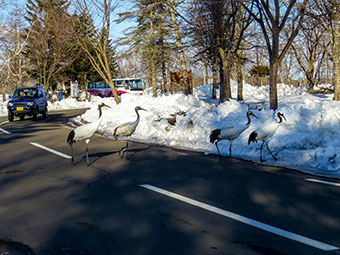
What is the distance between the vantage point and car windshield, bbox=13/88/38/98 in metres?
26.0

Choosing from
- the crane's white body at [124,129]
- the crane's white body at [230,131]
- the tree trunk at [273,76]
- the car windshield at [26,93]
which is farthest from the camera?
the car windshield at [26,93]

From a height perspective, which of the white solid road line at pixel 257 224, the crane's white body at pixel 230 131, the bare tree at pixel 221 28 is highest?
the bare tree at pixel 221 28

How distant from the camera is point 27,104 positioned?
24609 mm

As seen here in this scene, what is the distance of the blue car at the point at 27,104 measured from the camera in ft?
80.5

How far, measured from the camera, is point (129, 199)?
5.75 meters

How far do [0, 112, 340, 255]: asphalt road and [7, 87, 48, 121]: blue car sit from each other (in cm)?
1656

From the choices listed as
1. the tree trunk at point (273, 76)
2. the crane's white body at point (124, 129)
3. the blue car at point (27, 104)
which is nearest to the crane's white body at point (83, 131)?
the crane's white body at point (124, 129)

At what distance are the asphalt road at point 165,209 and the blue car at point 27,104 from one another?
54.3 feet

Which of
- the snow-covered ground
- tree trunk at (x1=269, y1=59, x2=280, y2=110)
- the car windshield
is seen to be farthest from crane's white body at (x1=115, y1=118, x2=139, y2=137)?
the car windshield

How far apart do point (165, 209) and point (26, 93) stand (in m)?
23.3

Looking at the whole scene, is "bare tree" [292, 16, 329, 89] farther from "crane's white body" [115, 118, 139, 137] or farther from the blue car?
"crane's white body" [115, 118, 139, 137]

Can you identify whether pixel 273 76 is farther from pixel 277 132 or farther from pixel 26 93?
pixel 26 93

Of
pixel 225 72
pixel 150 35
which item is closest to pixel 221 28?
pixel 225 72

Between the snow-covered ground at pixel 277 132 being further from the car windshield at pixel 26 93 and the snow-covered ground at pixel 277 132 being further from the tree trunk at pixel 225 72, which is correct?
the car windshield at pixel 26 93
